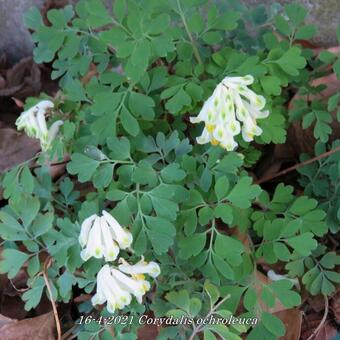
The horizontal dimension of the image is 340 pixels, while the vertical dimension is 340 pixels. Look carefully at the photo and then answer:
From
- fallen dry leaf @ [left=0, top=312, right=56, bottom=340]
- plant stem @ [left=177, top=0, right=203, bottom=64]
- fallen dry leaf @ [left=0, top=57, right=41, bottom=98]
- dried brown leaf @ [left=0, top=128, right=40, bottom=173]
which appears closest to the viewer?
plant stem @ [left=177, top=0, right=203, bottom=64]

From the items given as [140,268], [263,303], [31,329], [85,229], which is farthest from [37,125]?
[263,303]

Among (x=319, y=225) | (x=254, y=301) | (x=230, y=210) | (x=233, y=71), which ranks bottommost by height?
(x=254, y=301)

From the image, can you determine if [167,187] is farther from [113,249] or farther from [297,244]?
[297,244]

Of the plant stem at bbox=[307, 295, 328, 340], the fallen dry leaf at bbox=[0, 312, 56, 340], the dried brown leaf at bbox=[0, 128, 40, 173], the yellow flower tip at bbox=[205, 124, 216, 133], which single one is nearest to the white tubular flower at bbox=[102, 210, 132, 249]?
the yellow flower tip at bbox=[205, 124, 216, 133]

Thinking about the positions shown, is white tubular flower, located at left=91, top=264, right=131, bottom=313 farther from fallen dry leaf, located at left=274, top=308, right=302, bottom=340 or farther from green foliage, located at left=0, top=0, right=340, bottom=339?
fallen dry leaf, located at left=274, top=308, right=302, bottom=340

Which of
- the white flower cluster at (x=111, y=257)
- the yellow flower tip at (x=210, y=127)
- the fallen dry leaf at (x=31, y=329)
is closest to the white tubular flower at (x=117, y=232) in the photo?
the white flower cluster at (x=111, y=257)

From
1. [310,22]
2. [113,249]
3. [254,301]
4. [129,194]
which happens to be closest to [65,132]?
[129,194]

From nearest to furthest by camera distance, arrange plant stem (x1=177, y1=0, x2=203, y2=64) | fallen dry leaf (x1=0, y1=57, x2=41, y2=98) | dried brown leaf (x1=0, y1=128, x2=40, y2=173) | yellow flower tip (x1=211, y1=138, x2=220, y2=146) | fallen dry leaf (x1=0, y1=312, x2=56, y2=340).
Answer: yellow flower tip (x1=211, y1=138, x2=220, y2=146), plant stem (x1=177, y1=0, x2=203, y2=64), fallen dry leaf (x1=0, y1=312, x2=56, y2=340), dried brown leaf (x1=0, y1=128, x2=40, y2=173), fallen dry leaf (x1=0, y1=57, x2=41, y2=98)
